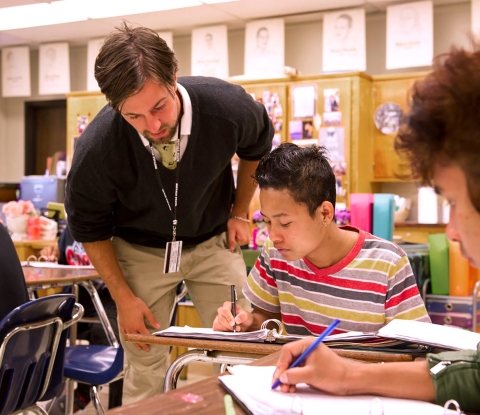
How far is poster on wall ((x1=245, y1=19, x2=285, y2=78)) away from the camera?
21.4 ft

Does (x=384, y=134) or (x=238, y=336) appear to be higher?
(x=384, y=134)

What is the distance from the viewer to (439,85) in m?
0.82

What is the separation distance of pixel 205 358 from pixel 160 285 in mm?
749

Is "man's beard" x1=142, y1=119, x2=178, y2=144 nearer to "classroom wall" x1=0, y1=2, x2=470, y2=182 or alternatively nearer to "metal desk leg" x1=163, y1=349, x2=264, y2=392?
"metal desk leg" x1=163, y1=349, x2=264, y2=392

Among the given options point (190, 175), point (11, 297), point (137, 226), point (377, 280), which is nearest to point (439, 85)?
→ point (377, 280)

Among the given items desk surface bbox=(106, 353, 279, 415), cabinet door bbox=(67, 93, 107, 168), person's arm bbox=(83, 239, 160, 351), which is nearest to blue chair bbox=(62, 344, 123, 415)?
person's arm bbox=(83, 239, 160, 351)

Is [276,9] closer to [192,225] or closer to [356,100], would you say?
[356,100]

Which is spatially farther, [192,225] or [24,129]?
[24,129]

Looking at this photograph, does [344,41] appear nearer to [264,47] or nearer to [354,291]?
[264,47]

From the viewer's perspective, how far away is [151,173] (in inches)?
79.3

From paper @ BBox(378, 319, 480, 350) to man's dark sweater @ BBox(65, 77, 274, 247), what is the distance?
36.1 inches

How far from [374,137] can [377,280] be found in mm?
4594

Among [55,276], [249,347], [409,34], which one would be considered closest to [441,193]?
[249,347]

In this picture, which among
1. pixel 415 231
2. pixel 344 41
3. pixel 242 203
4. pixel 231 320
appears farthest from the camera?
pixel 344 41
